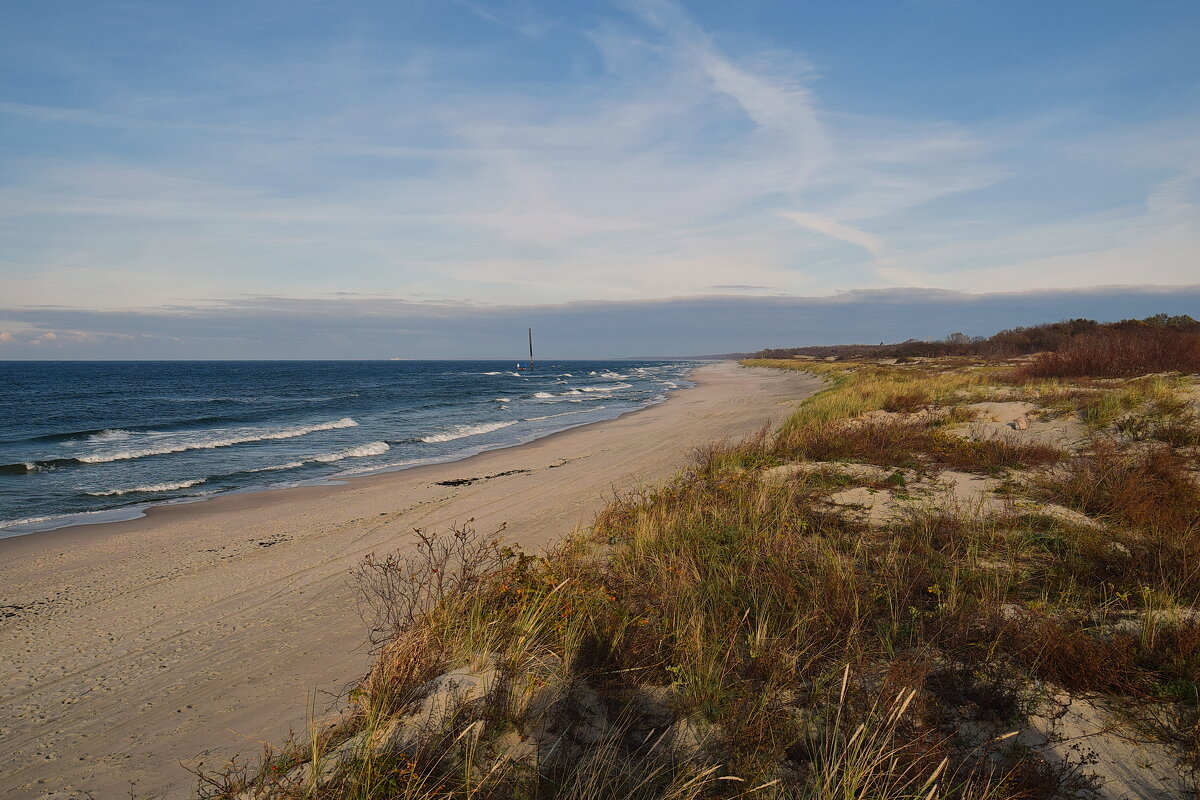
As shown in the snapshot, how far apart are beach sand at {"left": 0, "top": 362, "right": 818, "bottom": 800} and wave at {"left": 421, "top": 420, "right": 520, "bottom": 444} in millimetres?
9065

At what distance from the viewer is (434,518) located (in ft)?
34.9

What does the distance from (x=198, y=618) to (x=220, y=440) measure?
64.3 feet

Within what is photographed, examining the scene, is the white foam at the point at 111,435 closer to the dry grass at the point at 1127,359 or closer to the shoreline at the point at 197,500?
the shoreline at the point at 197,500

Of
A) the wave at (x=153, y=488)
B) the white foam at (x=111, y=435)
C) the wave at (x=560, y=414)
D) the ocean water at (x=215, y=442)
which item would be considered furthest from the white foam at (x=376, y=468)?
the white foam at (x=111, y=435)

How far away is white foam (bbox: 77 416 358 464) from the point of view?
19.5 meters

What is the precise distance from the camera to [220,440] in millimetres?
23062

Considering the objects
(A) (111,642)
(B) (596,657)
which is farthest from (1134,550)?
(A) (111,642)

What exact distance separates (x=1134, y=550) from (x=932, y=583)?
6.26 ft

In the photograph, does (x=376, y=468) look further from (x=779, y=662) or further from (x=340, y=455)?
(x=779, y=662)

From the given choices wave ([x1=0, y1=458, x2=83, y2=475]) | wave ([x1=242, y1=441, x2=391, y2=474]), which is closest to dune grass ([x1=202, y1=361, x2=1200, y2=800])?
wave ([x1=242, y1=441, x2=391, y2=474])

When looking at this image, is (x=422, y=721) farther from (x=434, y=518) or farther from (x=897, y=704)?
(x=434, y=518)

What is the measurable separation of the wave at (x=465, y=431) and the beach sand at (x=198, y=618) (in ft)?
29.7

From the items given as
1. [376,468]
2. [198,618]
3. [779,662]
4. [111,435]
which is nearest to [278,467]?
[376,468]

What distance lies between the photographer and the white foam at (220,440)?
19453mm
